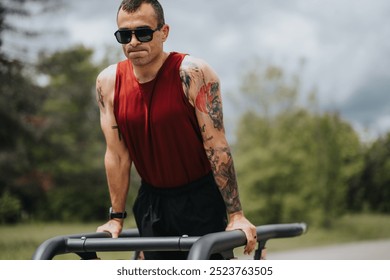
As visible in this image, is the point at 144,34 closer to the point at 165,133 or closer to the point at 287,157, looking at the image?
the point at 165,133

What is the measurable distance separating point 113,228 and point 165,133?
48 cm

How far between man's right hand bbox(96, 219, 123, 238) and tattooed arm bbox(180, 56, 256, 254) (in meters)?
0.48

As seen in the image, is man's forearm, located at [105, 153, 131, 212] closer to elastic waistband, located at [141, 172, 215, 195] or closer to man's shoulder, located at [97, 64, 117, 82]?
elastic waistband, located at [141, 172, 215, 195]

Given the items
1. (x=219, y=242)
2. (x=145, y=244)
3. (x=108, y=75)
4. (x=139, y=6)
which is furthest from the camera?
(x=108, y=75)

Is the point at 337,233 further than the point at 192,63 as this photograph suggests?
Yes

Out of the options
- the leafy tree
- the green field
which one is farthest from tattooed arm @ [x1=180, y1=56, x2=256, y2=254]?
the leafy tree

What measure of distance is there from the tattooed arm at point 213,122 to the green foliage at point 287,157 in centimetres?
1612

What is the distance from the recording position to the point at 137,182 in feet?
67.6

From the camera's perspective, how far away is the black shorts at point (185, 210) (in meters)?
2.52

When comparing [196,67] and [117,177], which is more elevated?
[196,67]

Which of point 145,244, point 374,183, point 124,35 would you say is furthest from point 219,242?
point 374,183

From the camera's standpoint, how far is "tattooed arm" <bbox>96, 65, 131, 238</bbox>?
2.46m

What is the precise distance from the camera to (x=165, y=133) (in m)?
2.31
